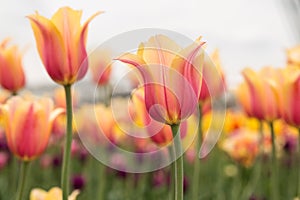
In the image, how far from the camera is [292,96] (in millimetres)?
936

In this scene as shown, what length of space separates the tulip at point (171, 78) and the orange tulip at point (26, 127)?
294 millimetres

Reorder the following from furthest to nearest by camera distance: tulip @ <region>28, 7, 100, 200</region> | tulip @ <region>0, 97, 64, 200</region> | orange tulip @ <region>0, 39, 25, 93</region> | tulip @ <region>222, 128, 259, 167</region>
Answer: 1. tulip @ <region>222, 128, 259, 167</region>
2. orange tulip @ <region>0, 39, 25, 93</region>
3. tulip @ <region>0, 97, 64, 200</region>
4. tulip @ <region>28, 7, 100, 200</region>

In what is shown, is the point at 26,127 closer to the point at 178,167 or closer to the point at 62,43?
the point at 62,43

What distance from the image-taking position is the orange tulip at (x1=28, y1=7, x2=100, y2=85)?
74cm

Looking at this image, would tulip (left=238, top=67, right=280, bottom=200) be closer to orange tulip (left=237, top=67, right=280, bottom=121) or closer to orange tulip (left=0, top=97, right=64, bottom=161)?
orange tulip (left=237, top=67, right=280, bottom=121)

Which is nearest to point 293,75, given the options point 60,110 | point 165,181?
point 60,110

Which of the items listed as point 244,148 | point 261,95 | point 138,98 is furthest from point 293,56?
point 244,148

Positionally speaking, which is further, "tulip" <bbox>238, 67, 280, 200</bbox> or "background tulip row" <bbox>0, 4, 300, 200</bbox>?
"tulip" <bbox>238, 67, 280, 200</bbox>

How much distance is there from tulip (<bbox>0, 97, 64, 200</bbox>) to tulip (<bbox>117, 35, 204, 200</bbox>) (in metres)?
0.29

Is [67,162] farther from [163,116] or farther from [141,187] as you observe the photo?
[141,187]

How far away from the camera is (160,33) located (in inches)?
23.8

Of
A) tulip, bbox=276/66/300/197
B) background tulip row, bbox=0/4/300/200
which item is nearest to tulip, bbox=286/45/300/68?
background tulip row, bbox=0/4/300/200

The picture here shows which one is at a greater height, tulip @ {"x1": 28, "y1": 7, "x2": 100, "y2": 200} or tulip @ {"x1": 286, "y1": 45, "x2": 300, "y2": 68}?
tulip @ {"x1": 28, "y1": 7, "x2": 100, "y2": 200}

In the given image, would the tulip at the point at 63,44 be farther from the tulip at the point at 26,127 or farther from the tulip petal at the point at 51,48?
the tulip at the point at 26,127
